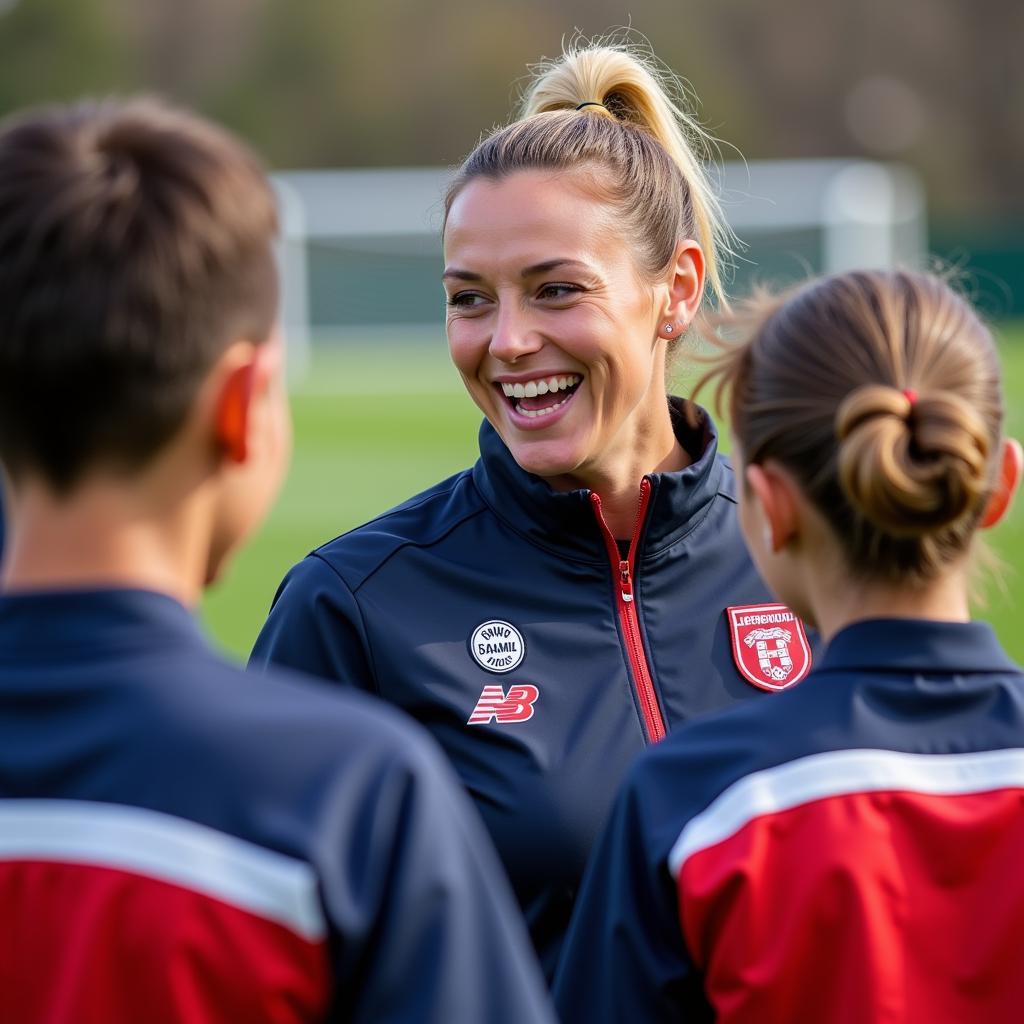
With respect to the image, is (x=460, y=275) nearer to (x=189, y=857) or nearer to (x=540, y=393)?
(x=540, y=393)

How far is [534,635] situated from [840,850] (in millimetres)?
1063

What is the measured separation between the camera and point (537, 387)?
3.26 meters

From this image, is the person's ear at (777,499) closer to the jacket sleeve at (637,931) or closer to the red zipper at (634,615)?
the jacket sleeve at (637,931)

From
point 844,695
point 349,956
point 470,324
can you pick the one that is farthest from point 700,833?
point 470,324

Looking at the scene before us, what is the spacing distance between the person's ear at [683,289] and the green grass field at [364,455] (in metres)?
2.27

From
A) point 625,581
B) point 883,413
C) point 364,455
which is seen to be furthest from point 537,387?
point 364,455

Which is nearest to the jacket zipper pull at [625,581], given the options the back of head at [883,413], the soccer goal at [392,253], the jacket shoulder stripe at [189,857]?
the back of head at [883,413]

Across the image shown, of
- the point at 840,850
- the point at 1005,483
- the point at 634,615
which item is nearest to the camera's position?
the point at 840,850

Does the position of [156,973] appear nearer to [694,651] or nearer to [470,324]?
[694,651]

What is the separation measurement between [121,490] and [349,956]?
0.52m

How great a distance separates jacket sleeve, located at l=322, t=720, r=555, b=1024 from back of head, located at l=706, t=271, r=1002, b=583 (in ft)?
2.20

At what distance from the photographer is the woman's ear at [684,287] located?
11.3 ft

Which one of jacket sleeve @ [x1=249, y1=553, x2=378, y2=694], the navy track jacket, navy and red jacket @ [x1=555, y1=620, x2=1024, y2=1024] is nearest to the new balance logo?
the navy track jacket

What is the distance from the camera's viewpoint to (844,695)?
2.03 metres
